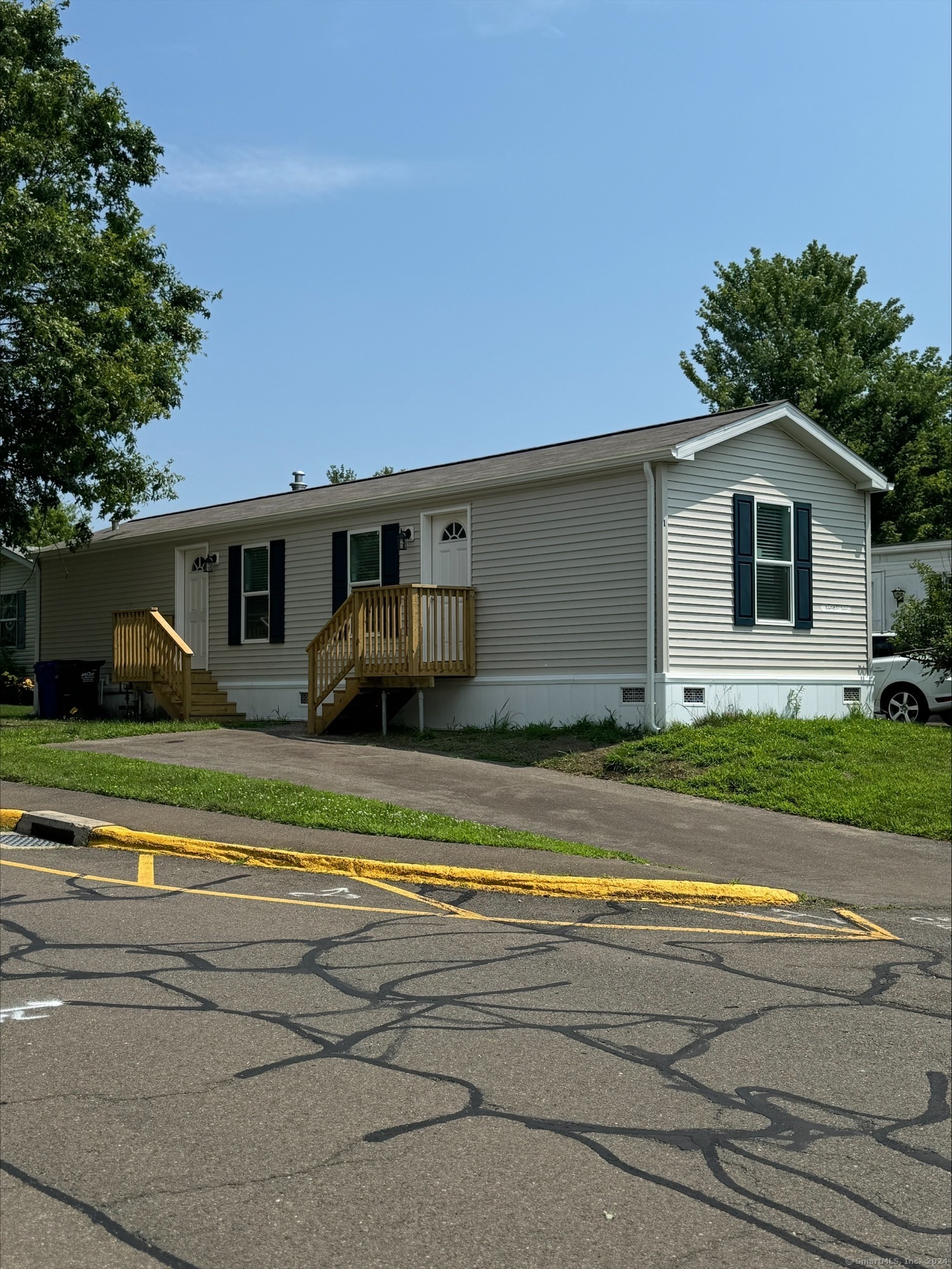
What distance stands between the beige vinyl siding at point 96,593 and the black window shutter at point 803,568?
1217 cm

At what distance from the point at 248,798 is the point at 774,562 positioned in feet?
33.1

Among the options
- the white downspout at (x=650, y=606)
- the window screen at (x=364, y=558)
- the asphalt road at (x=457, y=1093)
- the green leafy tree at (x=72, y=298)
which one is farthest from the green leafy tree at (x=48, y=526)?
the asphalt road at (x=457, y=1093)

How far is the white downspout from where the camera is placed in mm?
17672

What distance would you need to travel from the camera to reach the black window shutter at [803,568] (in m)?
20.0

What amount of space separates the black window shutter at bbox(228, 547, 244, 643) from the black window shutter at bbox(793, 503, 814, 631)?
1009 cm

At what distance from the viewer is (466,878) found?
9.97 metres

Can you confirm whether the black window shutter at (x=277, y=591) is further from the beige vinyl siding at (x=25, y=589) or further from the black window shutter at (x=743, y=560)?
the beige vinyl siding at (x=25, y=589)

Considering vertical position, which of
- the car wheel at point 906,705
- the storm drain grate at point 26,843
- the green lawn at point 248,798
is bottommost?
the storm drain grate at point 26,843

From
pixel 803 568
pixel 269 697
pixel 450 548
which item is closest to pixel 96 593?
pixel 269 697

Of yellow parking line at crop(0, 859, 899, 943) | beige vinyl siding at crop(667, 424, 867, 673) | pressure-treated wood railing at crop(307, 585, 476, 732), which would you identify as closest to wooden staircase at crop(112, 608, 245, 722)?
pressure-treated wood railing at crop(307, 585, 476, 732)

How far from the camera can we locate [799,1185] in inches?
177

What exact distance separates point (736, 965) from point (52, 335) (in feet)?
49.9

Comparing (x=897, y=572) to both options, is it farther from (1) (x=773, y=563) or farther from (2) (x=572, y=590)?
(2) (x=572, y=590)

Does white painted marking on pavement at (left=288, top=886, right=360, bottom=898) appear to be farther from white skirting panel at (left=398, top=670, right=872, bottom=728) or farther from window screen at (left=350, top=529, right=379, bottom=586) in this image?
window screen at (left=350, top=529, right=379, bottom=586)
